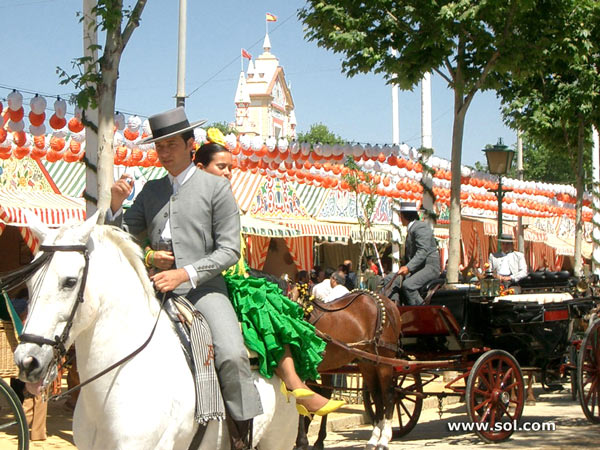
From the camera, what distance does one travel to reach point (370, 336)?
30.7ft

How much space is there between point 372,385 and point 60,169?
7.65 metres

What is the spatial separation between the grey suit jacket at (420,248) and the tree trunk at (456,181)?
2939mm

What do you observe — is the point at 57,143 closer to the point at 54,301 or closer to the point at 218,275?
the point at 218,275

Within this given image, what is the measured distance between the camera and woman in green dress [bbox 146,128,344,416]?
17.1ft

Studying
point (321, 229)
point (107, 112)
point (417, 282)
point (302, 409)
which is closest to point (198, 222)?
point (302, 409)

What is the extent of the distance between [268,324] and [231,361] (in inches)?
20.2

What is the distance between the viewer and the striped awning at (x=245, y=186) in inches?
665

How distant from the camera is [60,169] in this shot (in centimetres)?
1478

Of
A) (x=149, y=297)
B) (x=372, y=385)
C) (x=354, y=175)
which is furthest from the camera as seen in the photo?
(x=354, y=175)

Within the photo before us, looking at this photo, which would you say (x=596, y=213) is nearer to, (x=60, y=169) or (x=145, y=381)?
(x=60, y=169)

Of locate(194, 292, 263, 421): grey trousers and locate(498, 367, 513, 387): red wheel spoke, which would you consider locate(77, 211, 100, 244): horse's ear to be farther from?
locate(498, 367, 513, 387): red wheel spoke

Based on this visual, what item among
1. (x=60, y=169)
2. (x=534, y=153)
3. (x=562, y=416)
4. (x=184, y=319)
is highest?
(x=534, y=153)

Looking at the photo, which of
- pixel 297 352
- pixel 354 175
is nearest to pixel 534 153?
pixel 354 175

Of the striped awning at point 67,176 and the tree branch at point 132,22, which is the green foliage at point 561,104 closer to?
the striped awning at point 67,176
